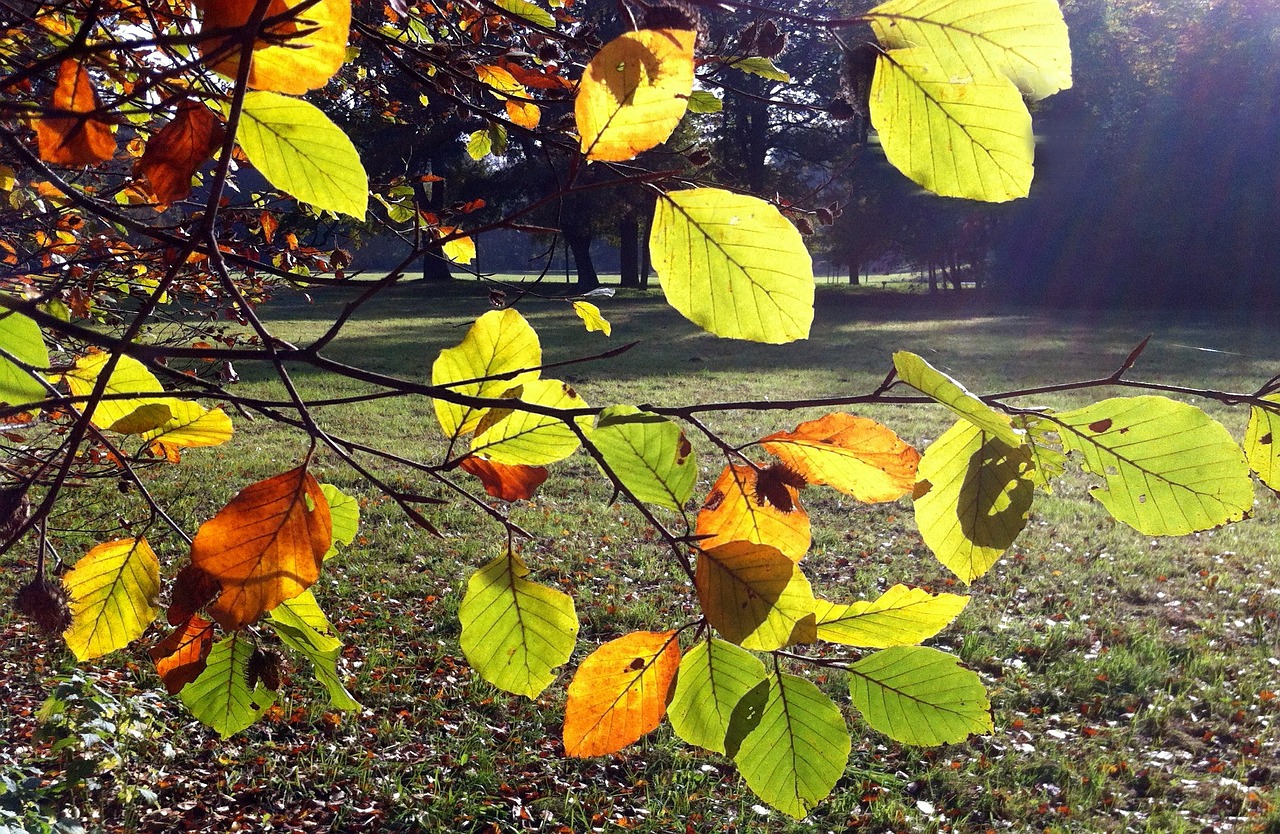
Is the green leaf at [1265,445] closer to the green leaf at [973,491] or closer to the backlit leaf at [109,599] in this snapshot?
the green leaf at [973,491]

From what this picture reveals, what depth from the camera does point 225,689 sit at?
763mm

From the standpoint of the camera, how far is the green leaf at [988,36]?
0.46 m

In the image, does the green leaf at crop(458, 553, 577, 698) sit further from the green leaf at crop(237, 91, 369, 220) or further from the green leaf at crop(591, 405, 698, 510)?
the green leaf at crop(237, 91, 369, 220)

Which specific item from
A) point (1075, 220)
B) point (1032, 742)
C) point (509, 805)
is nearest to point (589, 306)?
point (509, 805)

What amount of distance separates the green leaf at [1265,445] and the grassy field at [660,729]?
34.7 inches

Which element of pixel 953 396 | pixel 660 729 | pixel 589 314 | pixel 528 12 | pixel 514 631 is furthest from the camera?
pixel 660 729

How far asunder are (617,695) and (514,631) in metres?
0.10

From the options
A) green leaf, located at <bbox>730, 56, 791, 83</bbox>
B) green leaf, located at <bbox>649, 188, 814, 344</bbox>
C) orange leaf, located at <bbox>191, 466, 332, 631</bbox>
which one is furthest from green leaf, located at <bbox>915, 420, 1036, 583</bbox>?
green leaf, located at <bbox>730, 56, 791, 83</bbox>

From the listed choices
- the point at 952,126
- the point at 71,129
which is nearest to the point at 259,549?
the point at 71,129

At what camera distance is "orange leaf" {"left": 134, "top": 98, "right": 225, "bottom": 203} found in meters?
0.60

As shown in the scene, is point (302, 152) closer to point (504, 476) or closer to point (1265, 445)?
point (504, 476)

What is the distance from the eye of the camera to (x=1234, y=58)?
18344mm

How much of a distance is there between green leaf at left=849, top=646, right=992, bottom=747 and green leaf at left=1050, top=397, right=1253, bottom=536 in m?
0.16

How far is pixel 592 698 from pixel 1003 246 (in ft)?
86.6
